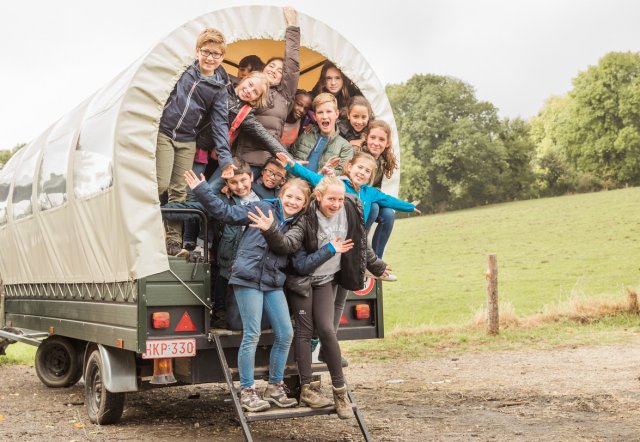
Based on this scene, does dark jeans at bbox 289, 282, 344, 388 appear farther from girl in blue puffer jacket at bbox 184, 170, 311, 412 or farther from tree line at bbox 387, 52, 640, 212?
tree line at bbox 387, 52, 640, 212

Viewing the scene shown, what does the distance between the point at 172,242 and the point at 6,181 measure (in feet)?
14.7

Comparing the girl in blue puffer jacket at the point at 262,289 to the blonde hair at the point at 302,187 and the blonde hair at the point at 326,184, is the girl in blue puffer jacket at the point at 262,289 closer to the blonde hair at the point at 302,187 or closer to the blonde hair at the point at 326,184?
the blonde hair at the point at 302,187

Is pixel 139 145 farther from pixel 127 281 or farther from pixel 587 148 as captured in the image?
pixel 587 148

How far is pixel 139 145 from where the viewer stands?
644cm

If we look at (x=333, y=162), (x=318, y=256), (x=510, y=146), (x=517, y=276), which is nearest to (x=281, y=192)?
(x=318, y=256)

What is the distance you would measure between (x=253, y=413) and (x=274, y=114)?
2.74m

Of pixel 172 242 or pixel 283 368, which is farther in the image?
pixel 172 242

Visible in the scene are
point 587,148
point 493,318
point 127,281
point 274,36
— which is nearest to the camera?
point 127,281

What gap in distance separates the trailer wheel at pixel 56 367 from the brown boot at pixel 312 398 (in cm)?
A: 474

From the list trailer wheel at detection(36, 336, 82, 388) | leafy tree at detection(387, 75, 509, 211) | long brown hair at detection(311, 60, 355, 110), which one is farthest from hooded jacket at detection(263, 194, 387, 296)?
leafy tree at detection(387, 75, 509, 211)

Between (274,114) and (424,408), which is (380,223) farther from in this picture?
(424,408)

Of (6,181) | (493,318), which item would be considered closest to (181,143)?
(6,181)

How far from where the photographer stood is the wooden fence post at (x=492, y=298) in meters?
14.5

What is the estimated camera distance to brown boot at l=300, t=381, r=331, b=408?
612cm
